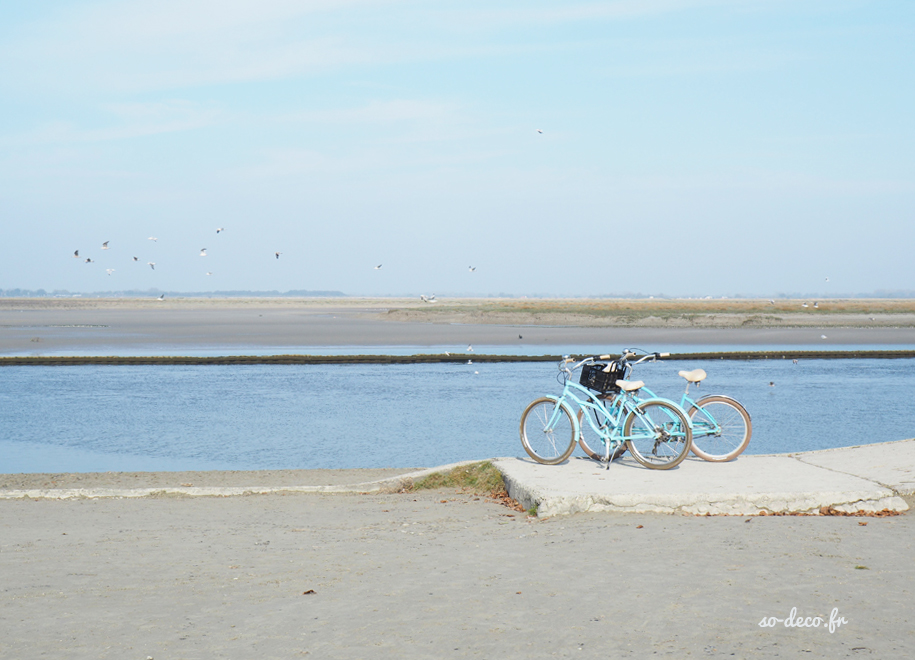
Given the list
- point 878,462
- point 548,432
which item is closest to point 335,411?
point 548,432

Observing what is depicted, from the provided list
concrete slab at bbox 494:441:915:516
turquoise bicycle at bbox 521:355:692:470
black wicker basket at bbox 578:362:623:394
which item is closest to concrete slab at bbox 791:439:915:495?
concrete slab at bbox 494:441:915:516

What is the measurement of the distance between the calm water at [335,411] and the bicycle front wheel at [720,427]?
319 cm

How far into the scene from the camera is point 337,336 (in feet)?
169

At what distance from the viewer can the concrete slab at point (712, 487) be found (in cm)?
A: 784

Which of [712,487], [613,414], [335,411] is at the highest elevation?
[613,414]

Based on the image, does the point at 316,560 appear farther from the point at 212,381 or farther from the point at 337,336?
the point at 337,336

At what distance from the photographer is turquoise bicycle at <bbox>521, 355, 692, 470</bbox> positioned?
30.7ft

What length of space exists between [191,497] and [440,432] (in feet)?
24.4

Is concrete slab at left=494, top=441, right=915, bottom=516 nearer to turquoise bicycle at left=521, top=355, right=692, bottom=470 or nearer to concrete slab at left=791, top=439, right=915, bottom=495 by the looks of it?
concrete slab at left=791, top=439, right=915, bottom=495

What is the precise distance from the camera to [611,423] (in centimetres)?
962

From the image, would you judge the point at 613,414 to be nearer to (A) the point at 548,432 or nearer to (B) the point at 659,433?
(B) the point at 659,433

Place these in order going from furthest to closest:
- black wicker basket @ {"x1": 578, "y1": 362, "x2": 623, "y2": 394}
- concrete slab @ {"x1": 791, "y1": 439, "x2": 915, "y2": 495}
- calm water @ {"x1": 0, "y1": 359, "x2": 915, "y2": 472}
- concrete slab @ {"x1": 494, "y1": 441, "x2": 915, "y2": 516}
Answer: calm water @ {"x1": 0, "y1": 359, "x2": 915, "y2": 472} → black wicker basket @ {"x1": 578, "y1": 362, "x2": 623, "y2": 394} → concrete slab @ {"x1": 791, "y1": 439, "x2": 915, "y2": 495} → concrete slab @ {"x1": 494, "y1": 441, "x2": 915, "y2": 516}

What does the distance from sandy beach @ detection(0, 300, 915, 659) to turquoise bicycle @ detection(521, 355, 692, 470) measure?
139cm

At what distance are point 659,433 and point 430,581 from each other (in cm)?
428
